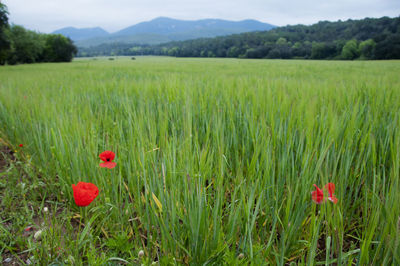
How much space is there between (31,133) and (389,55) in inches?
1154

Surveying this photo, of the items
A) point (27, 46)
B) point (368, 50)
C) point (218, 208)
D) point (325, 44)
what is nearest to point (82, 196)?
point (218, 208)

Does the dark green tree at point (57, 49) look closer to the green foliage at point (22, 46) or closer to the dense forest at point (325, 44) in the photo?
the green foliage at point (22, 46)

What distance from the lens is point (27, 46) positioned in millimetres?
30547

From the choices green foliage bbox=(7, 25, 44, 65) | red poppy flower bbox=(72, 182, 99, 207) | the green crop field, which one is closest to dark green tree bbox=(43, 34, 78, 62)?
green foliage bbox=(7, 25, 44, 65)

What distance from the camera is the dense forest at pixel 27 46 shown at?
714 inches

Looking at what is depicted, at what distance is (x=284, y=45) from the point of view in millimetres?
31547

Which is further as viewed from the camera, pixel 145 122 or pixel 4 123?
pixel 4 123

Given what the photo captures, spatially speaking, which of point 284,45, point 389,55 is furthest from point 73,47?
point 389,55

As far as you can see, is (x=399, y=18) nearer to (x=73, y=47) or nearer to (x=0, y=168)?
(x=0, y=168)

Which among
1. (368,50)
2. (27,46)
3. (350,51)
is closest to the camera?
(368,50)

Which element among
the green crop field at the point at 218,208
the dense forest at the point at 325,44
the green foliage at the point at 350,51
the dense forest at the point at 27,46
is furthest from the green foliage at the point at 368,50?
the dense forest at the point at 27,46

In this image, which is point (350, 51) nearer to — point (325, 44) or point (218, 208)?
point (325, 44)

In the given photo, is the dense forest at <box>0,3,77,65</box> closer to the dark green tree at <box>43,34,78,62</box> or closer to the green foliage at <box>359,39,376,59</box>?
the dark green tree at <box>43,34,78,62</box>

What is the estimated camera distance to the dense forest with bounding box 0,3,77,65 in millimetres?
18141
